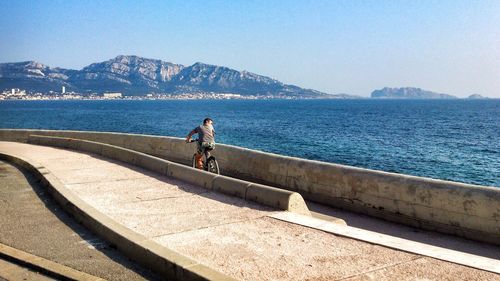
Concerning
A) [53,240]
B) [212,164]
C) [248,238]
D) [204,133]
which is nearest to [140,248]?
[248,238]

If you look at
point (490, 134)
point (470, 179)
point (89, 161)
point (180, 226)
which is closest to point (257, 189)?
point (180, 226)

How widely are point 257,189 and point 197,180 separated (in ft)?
7.15

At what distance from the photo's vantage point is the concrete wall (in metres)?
7.47

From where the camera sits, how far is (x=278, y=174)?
444 inches

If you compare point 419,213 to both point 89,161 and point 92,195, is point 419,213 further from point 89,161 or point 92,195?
point 89,161

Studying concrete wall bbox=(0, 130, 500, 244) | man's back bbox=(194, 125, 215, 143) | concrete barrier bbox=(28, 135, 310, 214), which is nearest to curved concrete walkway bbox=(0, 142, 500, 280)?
concrete barrier bbox=(28, 135, 310, 214)

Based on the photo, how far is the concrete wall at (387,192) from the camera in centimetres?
747

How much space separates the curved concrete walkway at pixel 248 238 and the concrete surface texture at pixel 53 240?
24.8 inches

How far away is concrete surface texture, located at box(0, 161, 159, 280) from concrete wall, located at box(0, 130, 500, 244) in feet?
16.2

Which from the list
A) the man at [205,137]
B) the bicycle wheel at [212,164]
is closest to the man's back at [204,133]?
the man at [205,137]

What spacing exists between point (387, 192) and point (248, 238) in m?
3.41

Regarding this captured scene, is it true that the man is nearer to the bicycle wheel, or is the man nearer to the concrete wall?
the bicycle wheel

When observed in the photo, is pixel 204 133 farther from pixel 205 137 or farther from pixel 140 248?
pixel 140 248

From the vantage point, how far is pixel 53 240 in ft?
21.4
